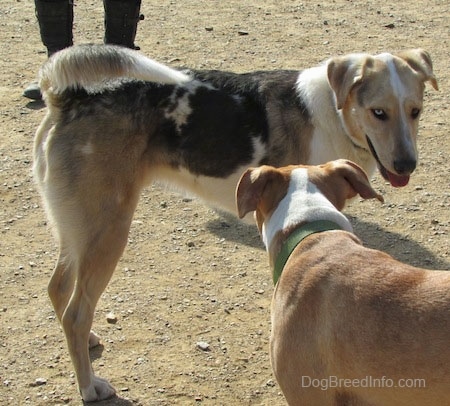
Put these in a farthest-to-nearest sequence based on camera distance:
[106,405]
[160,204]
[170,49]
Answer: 1. [170,49]
2. [160,204]
3. [106,405]

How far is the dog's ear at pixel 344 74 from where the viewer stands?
4.45m

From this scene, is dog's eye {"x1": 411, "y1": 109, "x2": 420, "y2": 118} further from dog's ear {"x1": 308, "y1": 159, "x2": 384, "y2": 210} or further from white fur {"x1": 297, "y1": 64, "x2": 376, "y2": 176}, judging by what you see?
dog's ear {"x1": 308, "y1": 159, "x2": 384, "y2": 210}

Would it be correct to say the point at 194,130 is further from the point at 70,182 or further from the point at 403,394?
the point at 403,394

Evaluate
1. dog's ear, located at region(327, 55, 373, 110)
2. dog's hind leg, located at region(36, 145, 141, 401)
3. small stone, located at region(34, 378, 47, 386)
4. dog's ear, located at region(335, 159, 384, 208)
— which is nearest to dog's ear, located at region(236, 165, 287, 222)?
dog's ear, located at region(335, 159, 384, 208)

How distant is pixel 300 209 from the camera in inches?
130

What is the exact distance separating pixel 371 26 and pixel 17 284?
5.72 m

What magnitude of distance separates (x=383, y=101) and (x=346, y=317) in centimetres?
179

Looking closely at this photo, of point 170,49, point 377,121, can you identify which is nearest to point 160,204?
point 377,121

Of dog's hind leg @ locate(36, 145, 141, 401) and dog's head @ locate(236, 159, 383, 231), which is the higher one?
dog's head @ locate(236, 159, 383, 231)

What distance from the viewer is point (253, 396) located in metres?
4.05

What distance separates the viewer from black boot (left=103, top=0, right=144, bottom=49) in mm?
6180

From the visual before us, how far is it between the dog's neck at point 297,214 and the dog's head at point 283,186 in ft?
0.08

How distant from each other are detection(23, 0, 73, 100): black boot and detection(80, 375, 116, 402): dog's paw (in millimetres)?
3239

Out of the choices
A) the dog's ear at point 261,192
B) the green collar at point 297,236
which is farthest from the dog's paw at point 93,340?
the green collar at point 297,236
